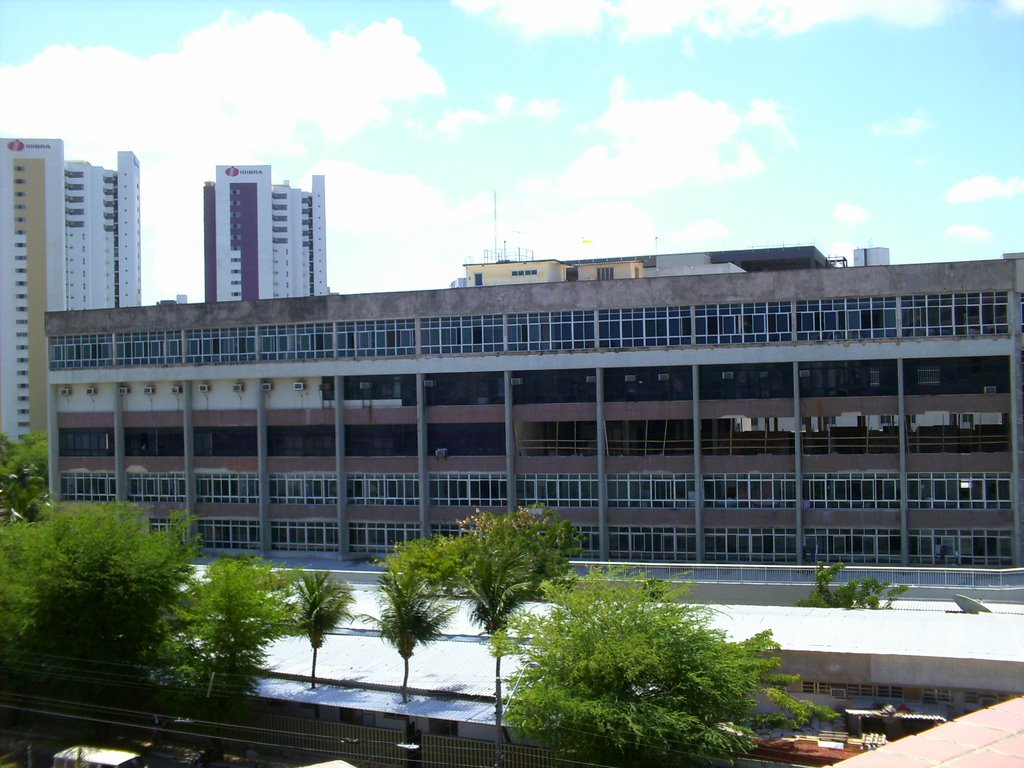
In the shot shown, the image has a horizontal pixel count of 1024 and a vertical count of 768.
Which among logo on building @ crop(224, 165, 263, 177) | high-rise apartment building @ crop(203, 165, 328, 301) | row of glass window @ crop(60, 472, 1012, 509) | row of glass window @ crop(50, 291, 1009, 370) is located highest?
logo on building @ crop(224, 165, 263, 177)

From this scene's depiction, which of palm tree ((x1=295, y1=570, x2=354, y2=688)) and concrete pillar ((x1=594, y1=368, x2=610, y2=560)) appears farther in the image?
concrete pillar ((x1=594, y1=368, x2=610, y2=560))

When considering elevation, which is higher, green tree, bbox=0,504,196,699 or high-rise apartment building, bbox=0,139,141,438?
high-rise apartment building, bbox=0,139,141,438

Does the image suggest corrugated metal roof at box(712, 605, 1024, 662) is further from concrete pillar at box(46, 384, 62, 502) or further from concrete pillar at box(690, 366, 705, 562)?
concrete pillar at box(46, 384, 62, 502)

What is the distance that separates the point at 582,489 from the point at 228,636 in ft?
64.0

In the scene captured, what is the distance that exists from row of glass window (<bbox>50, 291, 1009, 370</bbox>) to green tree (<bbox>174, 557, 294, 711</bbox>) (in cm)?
1896

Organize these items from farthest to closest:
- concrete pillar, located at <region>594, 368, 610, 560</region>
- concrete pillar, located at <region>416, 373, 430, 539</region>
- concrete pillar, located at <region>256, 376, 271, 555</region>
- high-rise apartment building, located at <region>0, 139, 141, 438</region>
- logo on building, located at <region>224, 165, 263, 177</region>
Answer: logo on building, located at <region>224, 165, 263, 177</region>
high-rise apartment building, located at <region>0, 139, 141, 438</region>
concrete pillar, located at <region>256, 376, 271, 555</region>
concrete pillar, located at <region>416, 373, 430, 539</region>
concrete pillar, located at <region>594, 368, 610, 560</region>

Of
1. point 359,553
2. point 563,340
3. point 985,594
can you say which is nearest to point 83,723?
point 359,553

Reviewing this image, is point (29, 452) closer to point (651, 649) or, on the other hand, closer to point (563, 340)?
point (563, 340)

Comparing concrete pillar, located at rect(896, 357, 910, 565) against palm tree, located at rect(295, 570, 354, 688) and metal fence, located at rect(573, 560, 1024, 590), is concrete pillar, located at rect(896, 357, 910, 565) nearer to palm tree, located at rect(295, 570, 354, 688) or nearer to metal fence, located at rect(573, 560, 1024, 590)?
metal fence, located at rect(573, 560, 1024, 590)

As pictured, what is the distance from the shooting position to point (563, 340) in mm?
40844

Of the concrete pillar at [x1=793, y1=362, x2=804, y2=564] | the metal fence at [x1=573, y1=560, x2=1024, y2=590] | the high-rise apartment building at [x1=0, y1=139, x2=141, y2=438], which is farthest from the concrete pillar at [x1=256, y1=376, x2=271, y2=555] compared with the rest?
the high-rise apartment building at [x1=0, y1=139, x2=141, y2=438]

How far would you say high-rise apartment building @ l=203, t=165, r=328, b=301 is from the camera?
118 meters

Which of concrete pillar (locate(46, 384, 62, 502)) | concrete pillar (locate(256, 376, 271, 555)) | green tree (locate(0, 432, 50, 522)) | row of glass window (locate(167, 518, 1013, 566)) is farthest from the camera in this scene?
concrete pillar (locate(46, 384, 62, 502))

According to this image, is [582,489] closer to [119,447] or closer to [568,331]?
[568,331]
